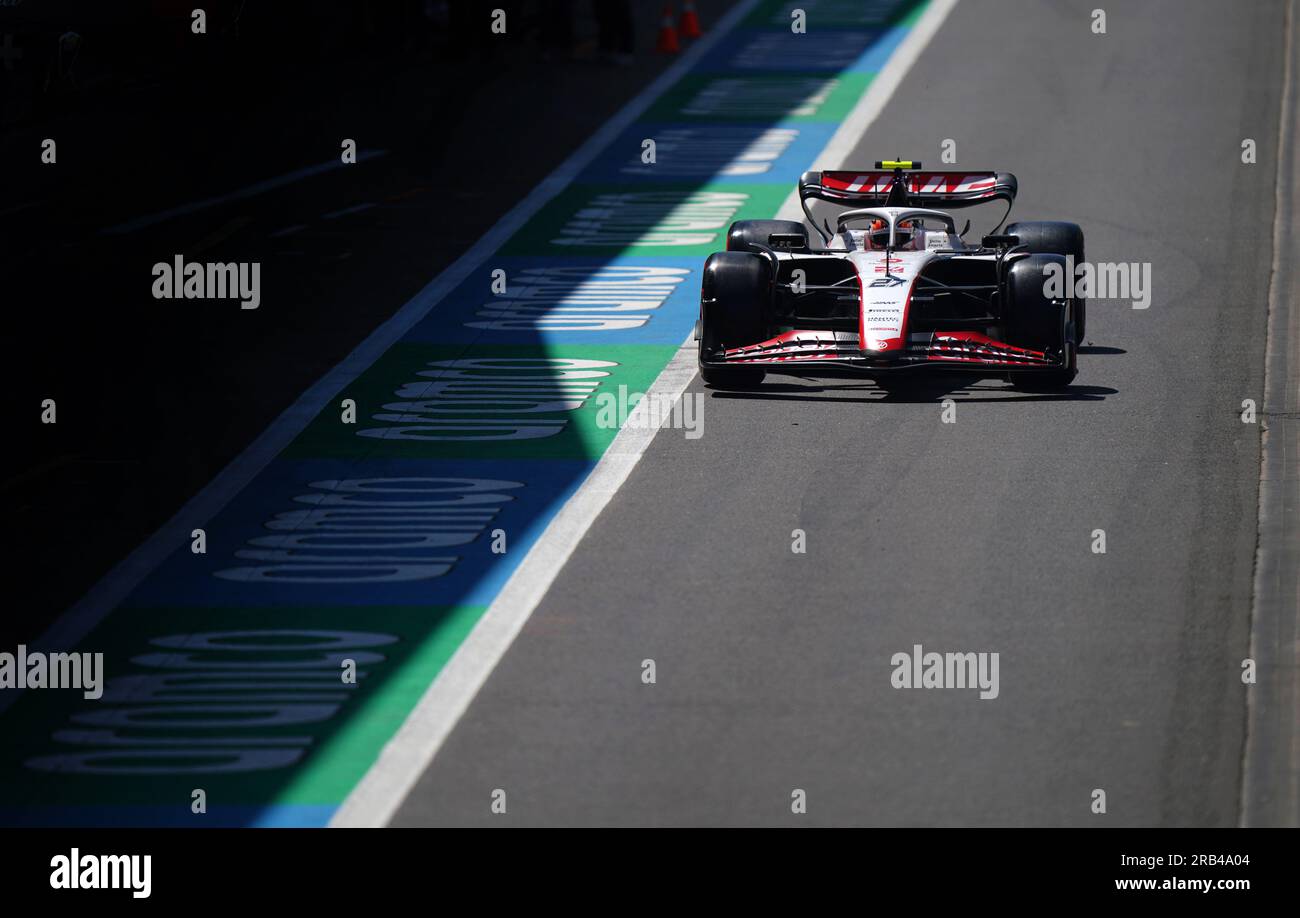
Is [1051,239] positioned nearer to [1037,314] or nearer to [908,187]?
[908,187]

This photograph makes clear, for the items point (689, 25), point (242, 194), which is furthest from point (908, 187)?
point (689, 25)

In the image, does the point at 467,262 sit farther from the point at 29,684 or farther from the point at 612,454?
the point at 29,684

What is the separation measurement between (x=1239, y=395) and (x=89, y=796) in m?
10.1

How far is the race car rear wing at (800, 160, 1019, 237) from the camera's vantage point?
1791 cm

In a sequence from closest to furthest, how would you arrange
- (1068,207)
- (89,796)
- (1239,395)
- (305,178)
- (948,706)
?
(89,796), (948,706), (1239,395), (1068,207), (305,178)

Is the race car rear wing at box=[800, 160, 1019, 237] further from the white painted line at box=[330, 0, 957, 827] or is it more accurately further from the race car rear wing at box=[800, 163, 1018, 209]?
the white painted line at box=[330, 0, 957, 827]

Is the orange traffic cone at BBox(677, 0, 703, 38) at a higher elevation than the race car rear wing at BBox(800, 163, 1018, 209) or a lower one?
higher

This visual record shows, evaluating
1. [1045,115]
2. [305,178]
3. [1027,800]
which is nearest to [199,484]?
[1027,800]

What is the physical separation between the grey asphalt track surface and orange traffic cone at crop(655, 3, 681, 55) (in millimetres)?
Result: 14455

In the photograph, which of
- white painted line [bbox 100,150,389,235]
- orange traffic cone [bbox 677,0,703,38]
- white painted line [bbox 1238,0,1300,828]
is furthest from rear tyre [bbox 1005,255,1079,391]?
Result: orange traffic cone [bbox 677,0,703,38]

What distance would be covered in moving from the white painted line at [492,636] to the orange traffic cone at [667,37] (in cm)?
1543

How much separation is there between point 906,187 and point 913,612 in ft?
22.1

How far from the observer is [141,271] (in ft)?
69.3

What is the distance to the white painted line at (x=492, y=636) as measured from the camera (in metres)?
9.93
